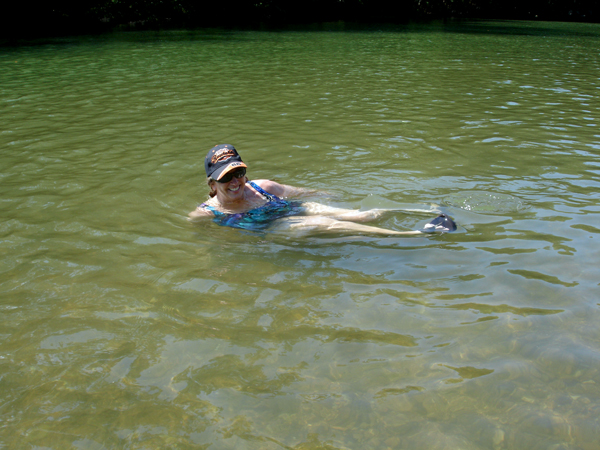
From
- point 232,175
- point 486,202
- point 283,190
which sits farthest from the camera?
point 283,190

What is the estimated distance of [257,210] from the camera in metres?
5.70

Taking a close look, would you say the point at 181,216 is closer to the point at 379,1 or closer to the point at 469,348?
the point at 469,348

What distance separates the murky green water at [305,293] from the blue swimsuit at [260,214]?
0.59 feet

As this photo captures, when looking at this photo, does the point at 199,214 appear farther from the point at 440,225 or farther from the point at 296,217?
the point at 440,225

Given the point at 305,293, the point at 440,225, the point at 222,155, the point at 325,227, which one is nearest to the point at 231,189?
the point at 222,155

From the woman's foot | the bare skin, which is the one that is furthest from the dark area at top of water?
the woman's foot

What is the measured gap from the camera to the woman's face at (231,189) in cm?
553

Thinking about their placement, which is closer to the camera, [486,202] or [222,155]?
[222,155]

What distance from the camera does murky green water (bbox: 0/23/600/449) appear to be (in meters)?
2.98

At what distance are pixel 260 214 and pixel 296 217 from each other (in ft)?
1.39

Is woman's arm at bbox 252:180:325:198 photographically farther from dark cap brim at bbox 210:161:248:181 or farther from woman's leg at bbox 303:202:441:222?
dark cap brim at bbox 210:161:248:181

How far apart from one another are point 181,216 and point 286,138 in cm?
367

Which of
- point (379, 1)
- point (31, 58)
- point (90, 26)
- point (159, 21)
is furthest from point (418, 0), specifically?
point (31, 58)

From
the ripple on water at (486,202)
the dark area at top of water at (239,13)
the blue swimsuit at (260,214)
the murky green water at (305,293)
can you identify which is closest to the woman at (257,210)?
the blue swimsuit at (260,214)
